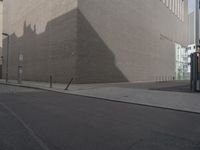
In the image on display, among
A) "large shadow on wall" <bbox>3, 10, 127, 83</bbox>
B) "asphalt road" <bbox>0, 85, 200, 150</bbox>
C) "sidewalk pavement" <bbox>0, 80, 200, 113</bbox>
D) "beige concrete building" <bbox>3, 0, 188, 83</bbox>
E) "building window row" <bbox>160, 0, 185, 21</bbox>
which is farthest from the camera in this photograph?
"building window row" <bbox>160, 0, 185, 21</bbox>

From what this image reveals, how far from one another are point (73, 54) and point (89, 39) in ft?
9.61

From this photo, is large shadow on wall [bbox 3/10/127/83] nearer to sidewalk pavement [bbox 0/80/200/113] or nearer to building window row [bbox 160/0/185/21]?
sidewalk pavement [bbox 0/80/200/113]

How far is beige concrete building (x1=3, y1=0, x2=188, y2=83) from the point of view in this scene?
26.2m

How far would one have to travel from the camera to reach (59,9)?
28.9 meters

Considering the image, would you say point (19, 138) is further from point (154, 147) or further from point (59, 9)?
point (59, 9)

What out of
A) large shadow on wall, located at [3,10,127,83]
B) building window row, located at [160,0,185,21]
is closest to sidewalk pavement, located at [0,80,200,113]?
large shadow on wall, located at [3,10,127,83]

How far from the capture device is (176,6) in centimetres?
5738

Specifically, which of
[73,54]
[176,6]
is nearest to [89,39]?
[73,54]

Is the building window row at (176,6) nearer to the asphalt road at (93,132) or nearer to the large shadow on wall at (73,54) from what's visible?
the large shadow on wall at (73,54)

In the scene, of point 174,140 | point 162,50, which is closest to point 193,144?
point 174,140

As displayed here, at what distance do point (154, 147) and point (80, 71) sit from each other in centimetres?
2121

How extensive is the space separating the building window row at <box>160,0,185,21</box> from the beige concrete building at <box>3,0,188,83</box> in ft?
12.8

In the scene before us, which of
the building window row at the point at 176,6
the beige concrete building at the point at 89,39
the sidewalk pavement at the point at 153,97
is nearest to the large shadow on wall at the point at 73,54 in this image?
the beige concrete building at the point at 89,39

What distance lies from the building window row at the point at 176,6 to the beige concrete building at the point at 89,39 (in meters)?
3.89
